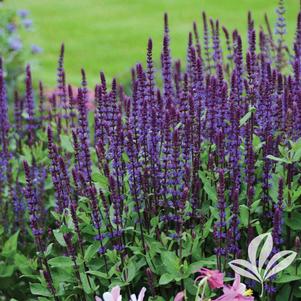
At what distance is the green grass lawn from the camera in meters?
13.4

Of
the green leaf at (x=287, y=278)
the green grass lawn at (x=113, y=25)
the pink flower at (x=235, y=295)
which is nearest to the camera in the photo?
the pink flower at (x=235, y=295)

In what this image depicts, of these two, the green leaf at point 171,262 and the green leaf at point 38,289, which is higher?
the green leaf at point 171,262

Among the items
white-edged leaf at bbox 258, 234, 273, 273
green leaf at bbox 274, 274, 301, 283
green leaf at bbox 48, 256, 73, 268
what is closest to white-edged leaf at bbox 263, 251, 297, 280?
white-edged leaf at bbox 258, 234, 273, 273

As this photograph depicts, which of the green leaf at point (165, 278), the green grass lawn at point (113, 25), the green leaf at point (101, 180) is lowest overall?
the green grass lawn at point (113, 25)

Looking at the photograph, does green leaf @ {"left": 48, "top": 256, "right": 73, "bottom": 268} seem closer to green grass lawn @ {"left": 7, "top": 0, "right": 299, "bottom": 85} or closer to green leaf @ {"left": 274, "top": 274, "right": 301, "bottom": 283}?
green leaf @ {"left": 274, "top": 274, "right": 301, "bottom": 283}

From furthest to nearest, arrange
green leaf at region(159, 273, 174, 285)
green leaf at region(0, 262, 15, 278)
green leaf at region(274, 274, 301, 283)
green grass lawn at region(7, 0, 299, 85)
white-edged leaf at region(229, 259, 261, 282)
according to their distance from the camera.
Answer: green grass lawn at region(7, 0, 299, 85), green leaf at region(0, 262, 15, 278), green leaf at region(274, 274, 301, 283), green leaf at region(159, 273, 174, 285), white-edged leaf at region(229, 259, 261, 282)

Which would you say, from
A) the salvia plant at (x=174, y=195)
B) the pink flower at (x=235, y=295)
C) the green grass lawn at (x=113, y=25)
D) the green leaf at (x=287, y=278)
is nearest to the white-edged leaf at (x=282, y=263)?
the pink flower at (x=235, y=295)

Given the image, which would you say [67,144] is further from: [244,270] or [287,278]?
[244,270]

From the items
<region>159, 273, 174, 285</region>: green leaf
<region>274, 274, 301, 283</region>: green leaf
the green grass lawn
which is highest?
<region>159, 273, 174, 285</region>: green leaf

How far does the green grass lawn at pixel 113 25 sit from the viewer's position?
13445 mm

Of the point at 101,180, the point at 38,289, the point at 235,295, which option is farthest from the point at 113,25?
the point at 235,295

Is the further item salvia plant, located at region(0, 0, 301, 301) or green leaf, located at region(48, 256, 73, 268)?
green leaf, located at region(48, 256, 73, 268)

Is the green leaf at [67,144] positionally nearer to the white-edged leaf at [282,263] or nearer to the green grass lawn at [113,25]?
the white-edged leaf at [282,263]

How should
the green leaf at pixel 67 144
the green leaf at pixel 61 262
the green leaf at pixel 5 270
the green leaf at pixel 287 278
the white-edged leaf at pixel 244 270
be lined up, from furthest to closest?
1. the green leaf at pixel 67 144
2. the green leaf at pixel 5 270
3. the green leaf at pixel 61 262
4. the green leaf at pixel 287 278
5. the white-edged leaf at pixel 244 270
